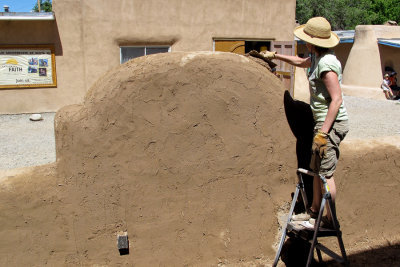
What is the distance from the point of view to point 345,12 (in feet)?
108

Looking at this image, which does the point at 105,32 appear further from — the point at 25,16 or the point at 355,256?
the point at 355,256

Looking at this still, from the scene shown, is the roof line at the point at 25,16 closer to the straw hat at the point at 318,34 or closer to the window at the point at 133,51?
the window at the point at 133,51

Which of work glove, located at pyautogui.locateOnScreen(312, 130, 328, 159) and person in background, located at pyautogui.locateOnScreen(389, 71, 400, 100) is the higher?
work glove, located at pyautogui.locateOnScreen(312, 130, 328, 159)

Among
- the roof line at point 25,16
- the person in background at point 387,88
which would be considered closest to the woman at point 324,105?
the roof line at point 25,16

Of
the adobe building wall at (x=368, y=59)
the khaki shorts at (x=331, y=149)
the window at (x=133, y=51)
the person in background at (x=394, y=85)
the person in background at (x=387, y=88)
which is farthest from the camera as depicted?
the adobe building wall at (x=368, y=59)

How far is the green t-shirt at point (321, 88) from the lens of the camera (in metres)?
3.37

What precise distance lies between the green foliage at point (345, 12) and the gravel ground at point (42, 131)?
20028mm

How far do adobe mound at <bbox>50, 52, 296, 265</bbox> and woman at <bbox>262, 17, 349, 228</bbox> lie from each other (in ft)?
1.06

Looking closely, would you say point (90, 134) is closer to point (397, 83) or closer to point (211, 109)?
point (211, 109)

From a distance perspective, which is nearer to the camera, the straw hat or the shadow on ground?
the straw hat

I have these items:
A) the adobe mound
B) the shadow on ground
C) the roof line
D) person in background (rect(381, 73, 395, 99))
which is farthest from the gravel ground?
the shadow on ground

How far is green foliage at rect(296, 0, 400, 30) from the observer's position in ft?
107

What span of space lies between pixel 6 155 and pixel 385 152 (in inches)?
251

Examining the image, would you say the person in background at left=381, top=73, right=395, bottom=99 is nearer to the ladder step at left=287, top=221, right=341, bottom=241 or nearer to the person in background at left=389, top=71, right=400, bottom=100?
the person in background at left=389, top=71, right=400, bottom=100
